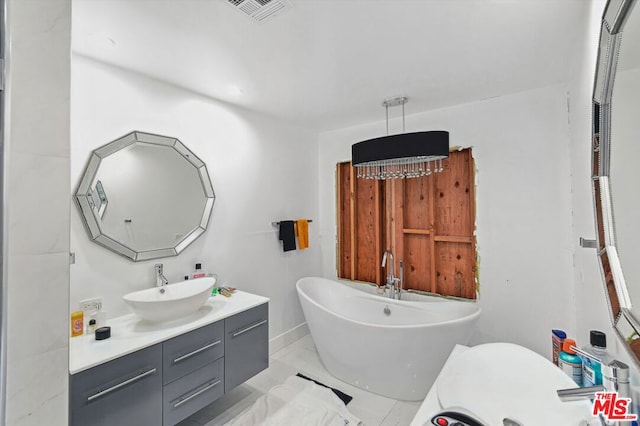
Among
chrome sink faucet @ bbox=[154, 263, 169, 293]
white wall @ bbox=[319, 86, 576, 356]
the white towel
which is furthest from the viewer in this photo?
white wall @ bbox=[319, 86, 576, 356]

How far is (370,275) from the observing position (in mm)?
3490

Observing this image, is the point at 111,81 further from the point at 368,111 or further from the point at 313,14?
the point at 368,111

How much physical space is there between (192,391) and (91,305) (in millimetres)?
832

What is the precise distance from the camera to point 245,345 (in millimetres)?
2131

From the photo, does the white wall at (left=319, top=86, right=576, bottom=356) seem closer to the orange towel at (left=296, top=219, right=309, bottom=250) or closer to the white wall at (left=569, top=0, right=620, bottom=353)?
the white wall at (left=569, top=0, right=620, bottom=353)

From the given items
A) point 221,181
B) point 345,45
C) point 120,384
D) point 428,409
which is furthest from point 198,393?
point 345,45

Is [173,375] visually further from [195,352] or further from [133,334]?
[133,334]

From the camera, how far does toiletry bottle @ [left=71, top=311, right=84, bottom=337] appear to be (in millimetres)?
1682

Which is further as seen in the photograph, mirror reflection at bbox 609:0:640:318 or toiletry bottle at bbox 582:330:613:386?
→ toiletry bottle at bbox 582:330:613:386

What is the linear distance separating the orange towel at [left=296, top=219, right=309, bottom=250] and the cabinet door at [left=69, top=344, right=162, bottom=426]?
6.17 ft

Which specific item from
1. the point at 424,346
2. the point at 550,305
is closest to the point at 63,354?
the point at 424,346

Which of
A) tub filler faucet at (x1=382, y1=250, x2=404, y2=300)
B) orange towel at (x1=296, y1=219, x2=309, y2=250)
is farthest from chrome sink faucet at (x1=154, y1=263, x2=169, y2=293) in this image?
tub filler faucet at (x1=382, y1=250, x2=404, y2=300)

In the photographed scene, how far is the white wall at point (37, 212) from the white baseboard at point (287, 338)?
224cm

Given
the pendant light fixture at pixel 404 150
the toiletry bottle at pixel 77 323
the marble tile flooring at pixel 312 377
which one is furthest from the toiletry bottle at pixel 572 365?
the toiletry bottle at pixel 77 323
